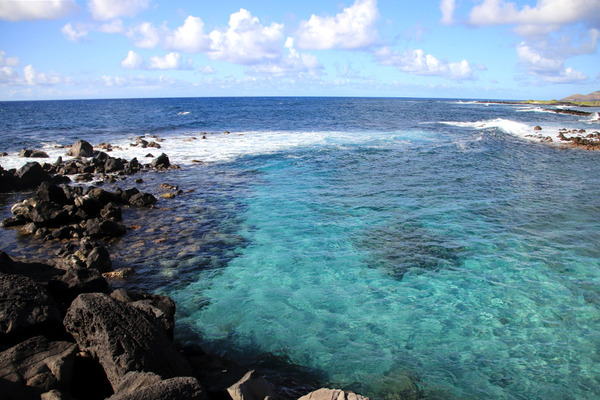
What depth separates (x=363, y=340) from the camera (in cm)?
883

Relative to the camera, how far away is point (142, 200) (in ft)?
60.4

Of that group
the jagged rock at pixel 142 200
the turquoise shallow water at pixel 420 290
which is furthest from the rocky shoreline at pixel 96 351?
the jagged rock at pixel 142 200

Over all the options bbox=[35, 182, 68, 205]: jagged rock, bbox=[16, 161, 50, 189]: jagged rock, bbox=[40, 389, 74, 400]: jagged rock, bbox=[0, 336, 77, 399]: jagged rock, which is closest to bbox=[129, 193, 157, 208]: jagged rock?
bbox=[35, 182, 68, 205]: jagged rock

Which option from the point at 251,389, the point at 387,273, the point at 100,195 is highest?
the point at 100,195

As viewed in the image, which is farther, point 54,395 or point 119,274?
point 119,274

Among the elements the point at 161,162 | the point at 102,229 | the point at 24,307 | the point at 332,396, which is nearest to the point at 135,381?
the point at 332,396

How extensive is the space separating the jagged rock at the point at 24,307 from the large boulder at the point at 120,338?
0.58 metres

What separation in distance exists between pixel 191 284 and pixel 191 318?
1.73m

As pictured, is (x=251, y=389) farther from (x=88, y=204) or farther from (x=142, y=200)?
(x=142, y=200)

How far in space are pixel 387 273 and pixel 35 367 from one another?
29.5 feet

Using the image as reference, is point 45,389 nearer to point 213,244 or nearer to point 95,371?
point 95,371

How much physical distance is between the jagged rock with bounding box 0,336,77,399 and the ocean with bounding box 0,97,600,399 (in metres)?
3.03

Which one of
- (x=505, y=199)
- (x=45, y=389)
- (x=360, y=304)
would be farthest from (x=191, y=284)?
(x=505, y=199)

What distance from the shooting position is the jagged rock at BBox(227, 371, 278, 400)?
5639 mm
